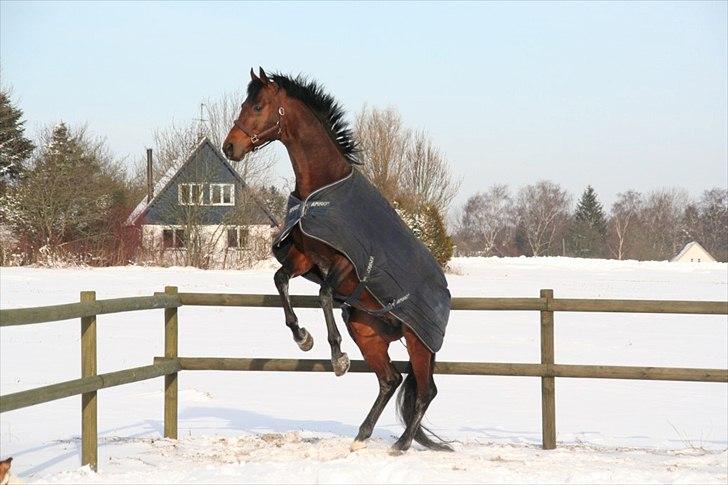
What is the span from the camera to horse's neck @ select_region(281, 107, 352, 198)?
239 inches

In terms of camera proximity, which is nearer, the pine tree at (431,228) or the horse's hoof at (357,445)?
the horse's hoof at (357,445)

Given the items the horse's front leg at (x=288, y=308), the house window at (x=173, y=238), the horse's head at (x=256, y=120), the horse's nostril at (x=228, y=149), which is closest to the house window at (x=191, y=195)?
the house window at (x=173, y=238)

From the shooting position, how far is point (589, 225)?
8769 cm

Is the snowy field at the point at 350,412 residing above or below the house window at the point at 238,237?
below

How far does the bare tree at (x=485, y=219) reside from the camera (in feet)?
324

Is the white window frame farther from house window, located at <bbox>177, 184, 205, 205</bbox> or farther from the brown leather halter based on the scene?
the brown leather halter

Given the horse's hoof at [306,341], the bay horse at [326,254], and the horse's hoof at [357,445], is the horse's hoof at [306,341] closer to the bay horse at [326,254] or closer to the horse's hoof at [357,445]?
the bay horse at [326,254]

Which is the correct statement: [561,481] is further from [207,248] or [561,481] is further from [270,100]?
[207,248]

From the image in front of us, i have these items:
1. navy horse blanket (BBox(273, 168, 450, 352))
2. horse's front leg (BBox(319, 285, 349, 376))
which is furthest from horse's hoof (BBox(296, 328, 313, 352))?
navy horse blanket (BBox(273, 168, 450, 352))

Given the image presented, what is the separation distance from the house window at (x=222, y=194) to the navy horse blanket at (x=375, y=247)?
33.4 metres

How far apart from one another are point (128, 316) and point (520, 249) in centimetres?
7929

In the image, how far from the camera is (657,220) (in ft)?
317

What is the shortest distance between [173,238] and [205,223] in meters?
1.61

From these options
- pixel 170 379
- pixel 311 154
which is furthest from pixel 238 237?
pixel 311 154
